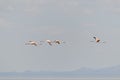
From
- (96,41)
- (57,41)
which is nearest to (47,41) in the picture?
(57,41)

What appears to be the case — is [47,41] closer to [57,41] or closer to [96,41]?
[57,41]

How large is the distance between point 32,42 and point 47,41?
2.30 feet

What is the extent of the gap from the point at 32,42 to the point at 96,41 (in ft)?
9.70

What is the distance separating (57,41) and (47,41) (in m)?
0.50

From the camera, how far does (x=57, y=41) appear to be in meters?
22.1

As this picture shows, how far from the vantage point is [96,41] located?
71.4 feet

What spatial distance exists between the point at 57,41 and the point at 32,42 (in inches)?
45.9

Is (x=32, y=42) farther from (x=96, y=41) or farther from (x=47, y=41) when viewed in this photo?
(x=96, y=41)

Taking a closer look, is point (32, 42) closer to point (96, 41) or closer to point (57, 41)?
point (57, 41)

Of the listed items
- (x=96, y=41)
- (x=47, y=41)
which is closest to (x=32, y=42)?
(x=47, y=41)

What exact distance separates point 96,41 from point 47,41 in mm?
2258

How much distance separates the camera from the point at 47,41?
21.9 meters
